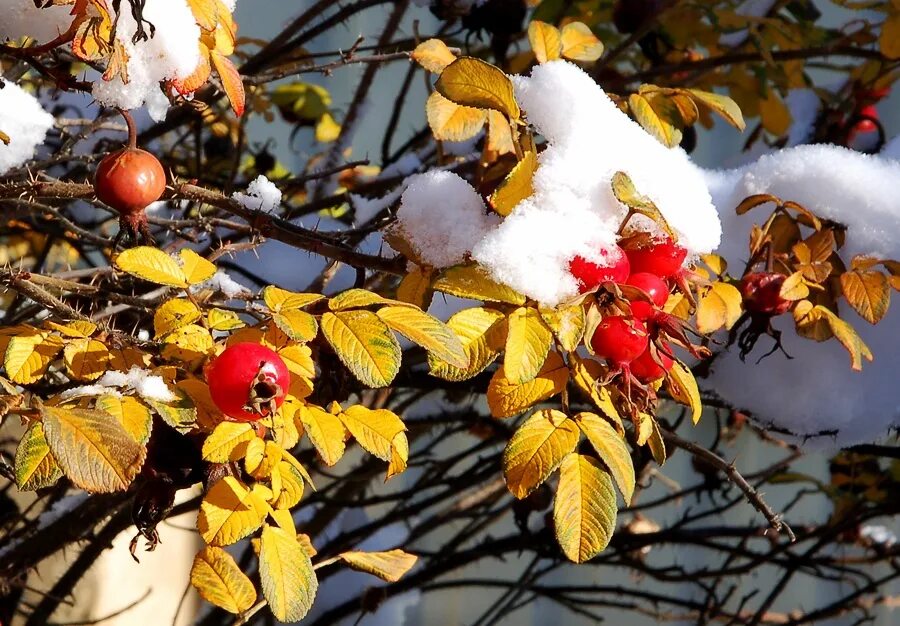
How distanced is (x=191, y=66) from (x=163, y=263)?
153 millimetres

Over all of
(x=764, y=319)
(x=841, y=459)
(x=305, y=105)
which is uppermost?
(x=764, y=319)

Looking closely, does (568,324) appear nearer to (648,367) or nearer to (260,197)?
(648,367)

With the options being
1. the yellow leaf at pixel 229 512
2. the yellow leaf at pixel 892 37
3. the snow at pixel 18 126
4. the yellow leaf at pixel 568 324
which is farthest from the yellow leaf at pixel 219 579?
the yellow leaf at pixel 892 37

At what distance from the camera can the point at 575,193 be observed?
0.65 meters

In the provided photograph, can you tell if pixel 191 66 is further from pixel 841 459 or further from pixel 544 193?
pixel 841 459

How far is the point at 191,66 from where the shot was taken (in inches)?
27.5

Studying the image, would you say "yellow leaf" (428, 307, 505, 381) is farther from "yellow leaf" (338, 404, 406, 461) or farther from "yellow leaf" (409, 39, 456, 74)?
"yellow leaf" (409, 39, 456, 74)

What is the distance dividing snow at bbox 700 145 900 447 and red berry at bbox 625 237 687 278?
0.33 metres

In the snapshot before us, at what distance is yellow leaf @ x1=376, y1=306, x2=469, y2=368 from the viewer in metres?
0.57

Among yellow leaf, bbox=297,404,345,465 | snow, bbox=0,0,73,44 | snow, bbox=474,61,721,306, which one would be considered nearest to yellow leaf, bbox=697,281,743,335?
snow, bbox=474,61,721,306

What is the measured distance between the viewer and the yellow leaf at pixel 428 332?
1.86ft

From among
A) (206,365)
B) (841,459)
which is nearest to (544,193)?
(206,365)

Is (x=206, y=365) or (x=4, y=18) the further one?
(x=4, y=18)

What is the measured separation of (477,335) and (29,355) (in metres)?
0.27
